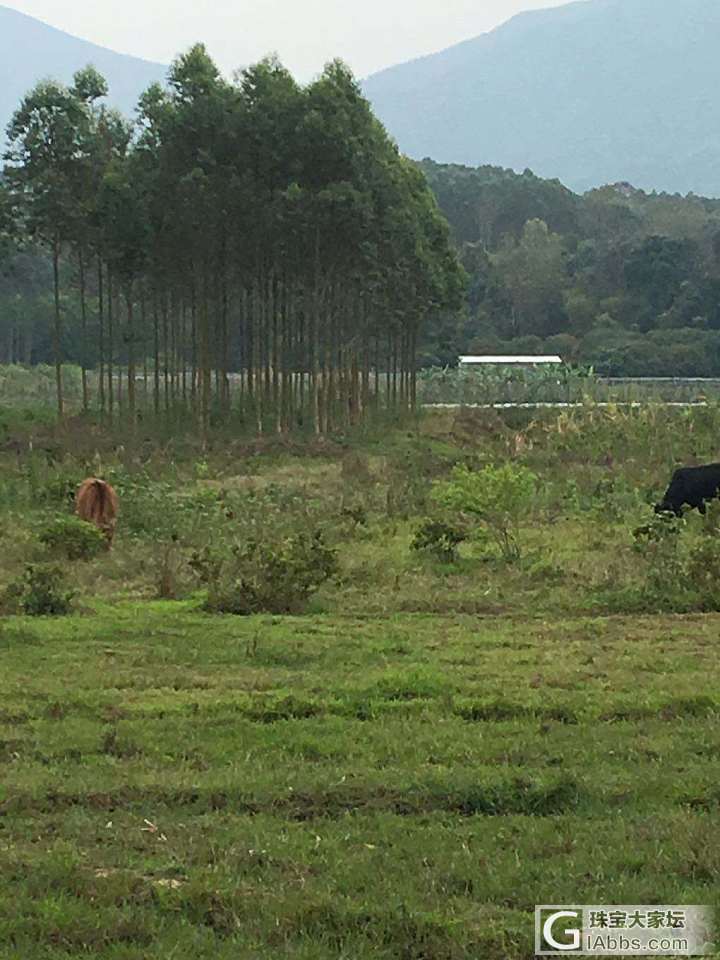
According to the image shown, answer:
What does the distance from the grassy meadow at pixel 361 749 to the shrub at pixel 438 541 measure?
96 millimetres

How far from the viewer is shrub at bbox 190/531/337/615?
1257cm

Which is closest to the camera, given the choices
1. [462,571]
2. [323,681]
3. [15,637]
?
[323,681]

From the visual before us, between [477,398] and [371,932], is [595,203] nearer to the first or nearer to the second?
[477,398]

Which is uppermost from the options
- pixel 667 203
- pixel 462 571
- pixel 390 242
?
pixel 667 203

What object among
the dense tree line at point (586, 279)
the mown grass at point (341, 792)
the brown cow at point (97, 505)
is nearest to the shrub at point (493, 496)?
the brown cow at point (97, 505)

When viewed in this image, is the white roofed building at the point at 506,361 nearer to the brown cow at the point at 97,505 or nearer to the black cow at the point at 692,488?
the black cow at the point at 692,488

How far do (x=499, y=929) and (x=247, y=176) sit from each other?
2860 centimetres

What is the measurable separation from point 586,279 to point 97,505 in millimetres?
62405

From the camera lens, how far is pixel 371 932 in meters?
4.82

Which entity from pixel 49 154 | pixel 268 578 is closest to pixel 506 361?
pixel 49 154

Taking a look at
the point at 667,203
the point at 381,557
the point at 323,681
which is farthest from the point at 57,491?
the point at 667,203

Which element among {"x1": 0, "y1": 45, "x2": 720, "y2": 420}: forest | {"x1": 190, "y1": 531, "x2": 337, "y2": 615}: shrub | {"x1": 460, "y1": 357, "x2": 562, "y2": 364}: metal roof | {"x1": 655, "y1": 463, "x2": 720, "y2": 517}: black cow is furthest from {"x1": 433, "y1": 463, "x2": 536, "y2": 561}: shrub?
{"x1": 460, "y1": 357, "x2": 562, "y2": 364}: metal roof

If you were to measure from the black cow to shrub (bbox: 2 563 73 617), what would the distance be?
31.9ft

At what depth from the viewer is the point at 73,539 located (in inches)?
632
